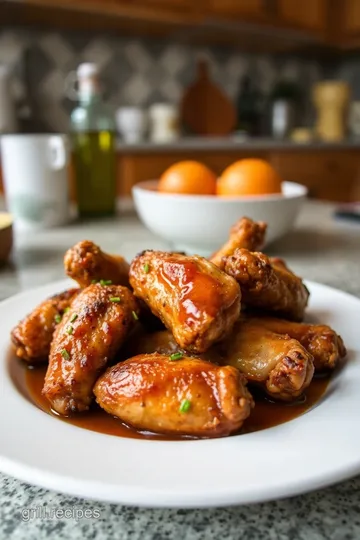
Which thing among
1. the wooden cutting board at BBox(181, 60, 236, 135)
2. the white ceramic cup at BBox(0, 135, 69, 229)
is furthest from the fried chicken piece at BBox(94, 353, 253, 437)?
the wooden cutting board at BBox(181, 60, 236, 135)

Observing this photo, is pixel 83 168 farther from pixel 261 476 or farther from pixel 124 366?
pixel 261 476

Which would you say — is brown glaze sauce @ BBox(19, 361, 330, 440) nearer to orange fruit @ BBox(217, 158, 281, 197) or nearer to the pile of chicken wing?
the pile of chicken wing

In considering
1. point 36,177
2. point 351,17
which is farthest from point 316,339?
point 351,17

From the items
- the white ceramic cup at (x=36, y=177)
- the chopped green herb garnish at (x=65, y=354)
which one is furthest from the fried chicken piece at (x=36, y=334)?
the white ceramic cup at (x=36, y=177)

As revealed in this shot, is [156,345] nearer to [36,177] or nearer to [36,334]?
[36,334]

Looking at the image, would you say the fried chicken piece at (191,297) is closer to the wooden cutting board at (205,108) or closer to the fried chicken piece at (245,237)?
the fried chicken piece at (245,237)

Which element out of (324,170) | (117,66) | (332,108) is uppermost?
(117,66)
